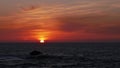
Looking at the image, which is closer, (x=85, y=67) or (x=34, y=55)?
(x=85, y=67)

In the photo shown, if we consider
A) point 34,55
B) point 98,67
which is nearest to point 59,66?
point 98,67

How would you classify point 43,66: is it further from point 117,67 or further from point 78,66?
point 117,67

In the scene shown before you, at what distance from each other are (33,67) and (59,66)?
18.2 feet

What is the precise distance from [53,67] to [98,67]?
8.69m

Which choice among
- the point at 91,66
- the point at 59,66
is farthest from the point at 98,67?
the point at 59,66

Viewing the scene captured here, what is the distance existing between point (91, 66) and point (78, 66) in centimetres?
262

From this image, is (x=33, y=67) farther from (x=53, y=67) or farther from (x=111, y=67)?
(x=111, y=67)

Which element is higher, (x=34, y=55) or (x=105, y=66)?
(x=34, y=55)

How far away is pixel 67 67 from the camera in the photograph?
240ft

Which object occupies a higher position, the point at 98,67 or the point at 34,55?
the point at 34,55

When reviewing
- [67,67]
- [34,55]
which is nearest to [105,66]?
[67,67]

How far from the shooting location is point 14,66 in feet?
249

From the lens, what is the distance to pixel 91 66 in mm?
75125

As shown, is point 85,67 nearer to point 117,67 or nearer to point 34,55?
point 117,67
